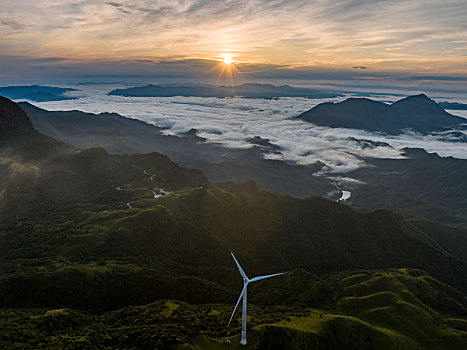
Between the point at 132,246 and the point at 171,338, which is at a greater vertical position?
the point at 171,338

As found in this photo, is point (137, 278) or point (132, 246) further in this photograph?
point (132, 246)

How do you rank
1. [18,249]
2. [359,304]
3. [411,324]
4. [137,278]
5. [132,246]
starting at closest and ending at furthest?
[411,324] < [359,304] < [137,278] < [18,249] < [132,246]

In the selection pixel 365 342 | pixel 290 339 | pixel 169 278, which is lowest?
pixel 169 278

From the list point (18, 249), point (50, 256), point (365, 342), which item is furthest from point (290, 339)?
point (18, 249)

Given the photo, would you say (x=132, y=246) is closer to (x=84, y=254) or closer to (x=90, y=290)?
(x=84, y=254)

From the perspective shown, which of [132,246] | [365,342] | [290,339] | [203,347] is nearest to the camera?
[203,347]

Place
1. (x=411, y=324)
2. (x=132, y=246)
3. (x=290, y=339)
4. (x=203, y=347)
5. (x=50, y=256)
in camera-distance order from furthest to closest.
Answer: (x=132, y=246), (x=50, y=256), (x=411, y=324), (x=290, y=339), (x=203, y=347)

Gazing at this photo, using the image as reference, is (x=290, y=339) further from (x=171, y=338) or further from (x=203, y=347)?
(x=171, y=338)

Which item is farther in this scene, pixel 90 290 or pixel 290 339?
pixel 90 290

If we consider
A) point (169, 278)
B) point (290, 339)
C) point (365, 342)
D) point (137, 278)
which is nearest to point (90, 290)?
point (137, 278)
